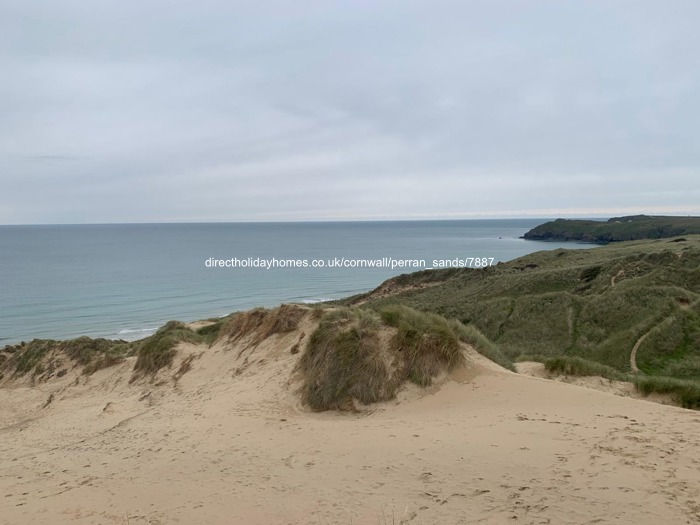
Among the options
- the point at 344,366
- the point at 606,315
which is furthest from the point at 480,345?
the point at 606,315

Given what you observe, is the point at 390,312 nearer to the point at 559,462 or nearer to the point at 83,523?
the point at 559,462

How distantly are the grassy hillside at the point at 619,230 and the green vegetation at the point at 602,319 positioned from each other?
85403mm

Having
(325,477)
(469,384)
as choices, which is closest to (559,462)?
(325,477)

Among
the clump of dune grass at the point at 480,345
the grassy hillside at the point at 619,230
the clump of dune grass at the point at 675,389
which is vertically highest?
the grassy hillside at the point at 619,230

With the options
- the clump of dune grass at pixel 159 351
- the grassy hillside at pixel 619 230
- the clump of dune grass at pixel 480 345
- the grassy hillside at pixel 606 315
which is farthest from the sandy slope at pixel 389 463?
the grassy hillside at pixel 619 230

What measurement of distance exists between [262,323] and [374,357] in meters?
7.98

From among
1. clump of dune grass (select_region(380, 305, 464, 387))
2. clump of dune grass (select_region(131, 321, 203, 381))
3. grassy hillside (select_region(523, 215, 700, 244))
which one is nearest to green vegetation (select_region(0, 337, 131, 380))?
clump of dune grass (select_region(131, 321, 203, 381))

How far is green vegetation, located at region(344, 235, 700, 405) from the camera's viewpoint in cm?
1354

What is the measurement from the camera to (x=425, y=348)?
10328 mm

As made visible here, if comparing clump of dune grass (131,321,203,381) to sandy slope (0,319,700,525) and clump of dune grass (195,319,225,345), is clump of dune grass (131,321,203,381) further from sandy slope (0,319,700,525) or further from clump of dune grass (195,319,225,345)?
sandy slope (0,319,700,525)

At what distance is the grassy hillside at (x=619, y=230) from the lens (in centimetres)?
10712

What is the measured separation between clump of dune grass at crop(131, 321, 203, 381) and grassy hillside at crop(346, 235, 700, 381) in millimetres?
11602

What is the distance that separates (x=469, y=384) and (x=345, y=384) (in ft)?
8.44

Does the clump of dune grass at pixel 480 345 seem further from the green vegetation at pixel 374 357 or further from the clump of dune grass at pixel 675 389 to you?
the clump of dune grass at pixel 675 389
